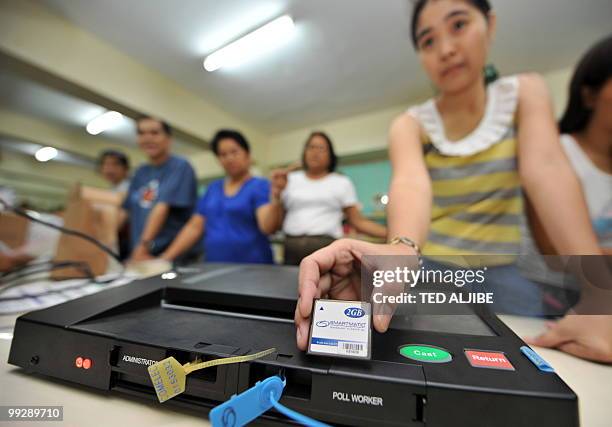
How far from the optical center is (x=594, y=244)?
0.40 meters

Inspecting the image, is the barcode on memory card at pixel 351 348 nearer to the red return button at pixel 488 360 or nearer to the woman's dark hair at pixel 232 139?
the red return button at pixel 488 360

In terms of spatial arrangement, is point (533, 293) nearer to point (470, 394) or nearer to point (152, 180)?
point (470, 394)

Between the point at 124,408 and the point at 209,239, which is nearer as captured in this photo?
the point at 124,408

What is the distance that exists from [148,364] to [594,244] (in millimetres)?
612

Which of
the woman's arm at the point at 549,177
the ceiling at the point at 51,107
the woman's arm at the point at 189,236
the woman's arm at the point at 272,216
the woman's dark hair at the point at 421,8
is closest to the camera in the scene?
the woman's arm at the point at 549,177

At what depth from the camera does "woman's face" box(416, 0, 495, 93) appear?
1.60ft

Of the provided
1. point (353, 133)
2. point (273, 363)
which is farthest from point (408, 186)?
point (353, 133)

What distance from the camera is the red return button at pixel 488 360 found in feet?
0.58

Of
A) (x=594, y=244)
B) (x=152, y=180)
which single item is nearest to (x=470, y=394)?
(x=594, y=244)

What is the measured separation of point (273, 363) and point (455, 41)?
24.3 inches

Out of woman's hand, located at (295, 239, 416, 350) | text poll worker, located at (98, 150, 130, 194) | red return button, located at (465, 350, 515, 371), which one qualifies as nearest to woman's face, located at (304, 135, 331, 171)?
woman's hand, located at (295, 239, 416, 350)

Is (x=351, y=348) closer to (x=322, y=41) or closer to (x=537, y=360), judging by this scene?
(x=537, y=360)

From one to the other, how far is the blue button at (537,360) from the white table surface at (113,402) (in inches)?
1.7

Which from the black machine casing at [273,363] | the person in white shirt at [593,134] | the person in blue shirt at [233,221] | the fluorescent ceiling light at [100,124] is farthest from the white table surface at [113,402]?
the fluorescent ceiling light at [100,124]
